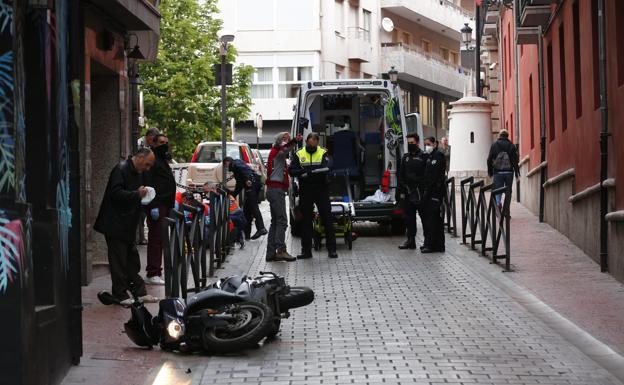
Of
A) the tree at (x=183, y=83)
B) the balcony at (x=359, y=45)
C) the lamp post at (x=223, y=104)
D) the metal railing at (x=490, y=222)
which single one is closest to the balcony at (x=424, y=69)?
the balcony at (x=359, y=45)

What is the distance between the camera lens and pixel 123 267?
12.5 meters

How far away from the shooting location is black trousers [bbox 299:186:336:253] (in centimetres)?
1798

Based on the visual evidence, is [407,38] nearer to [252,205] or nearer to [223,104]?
[252,205]

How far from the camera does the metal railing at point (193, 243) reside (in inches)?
476

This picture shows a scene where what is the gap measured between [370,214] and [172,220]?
9870 mm

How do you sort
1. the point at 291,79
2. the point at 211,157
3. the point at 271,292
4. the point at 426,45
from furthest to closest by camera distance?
the point at 426,45, the point at 291,79, the point at 211,157, the point at 271,292

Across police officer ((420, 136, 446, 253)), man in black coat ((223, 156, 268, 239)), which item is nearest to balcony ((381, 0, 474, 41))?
man in black coat ((223, 156, 268, 239))

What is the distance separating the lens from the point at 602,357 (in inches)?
370

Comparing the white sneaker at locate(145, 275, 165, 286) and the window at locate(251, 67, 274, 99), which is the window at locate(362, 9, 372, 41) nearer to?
the window at locate(251, 67, 274, 99)

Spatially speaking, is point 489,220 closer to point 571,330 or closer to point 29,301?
point 571,330

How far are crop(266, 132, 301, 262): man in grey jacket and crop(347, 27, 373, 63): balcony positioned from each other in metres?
42.1

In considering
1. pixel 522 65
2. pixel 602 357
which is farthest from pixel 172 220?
pixel 522 65

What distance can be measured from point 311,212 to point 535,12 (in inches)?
271

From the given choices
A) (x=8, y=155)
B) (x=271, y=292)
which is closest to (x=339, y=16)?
(x=271, y=292)
